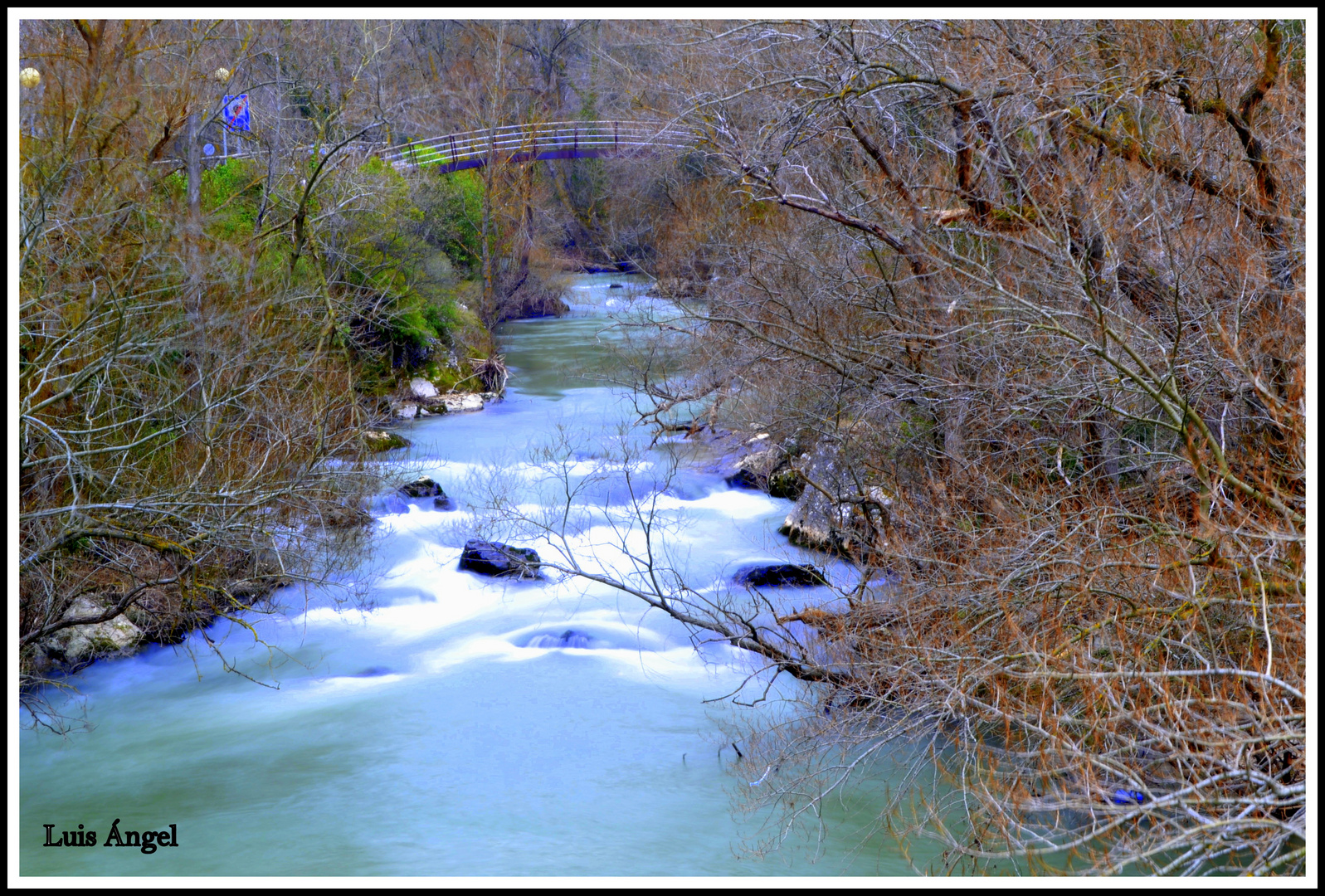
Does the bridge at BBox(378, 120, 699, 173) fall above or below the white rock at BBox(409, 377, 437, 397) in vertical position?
above

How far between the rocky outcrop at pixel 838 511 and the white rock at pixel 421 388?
9.61 m

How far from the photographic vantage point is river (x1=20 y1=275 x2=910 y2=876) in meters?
7.59

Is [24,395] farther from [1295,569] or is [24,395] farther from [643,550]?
[1295,569]

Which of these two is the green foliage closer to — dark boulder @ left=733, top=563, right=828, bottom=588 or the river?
the river

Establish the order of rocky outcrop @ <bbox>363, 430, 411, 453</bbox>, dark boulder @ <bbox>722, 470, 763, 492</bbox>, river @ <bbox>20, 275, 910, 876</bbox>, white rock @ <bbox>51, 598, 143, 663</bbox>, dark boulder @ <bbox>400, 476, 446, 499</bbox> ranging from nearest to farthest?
river @ <bbox>20, 275, 910, 876</bbox>, white rock @ <bbox>51, 598, 143, 663</bbox>, dark boulder @ <bbox>400, 476, 446, 499</bbox>, dark boulder @ <bbox>722, 470, 763, 492</bbox>, rocky outcrop @ <bbox>363, 430, 411, 453</bbox>

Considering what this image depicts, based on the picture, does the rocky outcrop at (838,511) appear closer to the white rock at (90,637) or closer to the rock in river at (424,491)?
the rock in river at (424,491)

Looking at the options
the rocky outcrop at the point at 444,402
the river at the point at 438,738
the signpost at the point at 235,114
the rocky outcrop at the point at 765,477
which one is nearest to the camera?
the river at the point at 438,738

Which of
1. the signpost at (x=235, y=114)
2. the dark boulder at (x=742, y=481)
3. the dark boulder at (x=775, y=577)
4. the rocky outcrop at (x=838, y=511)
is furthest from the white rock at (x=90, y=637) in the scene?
the dark boulder at (x=742, y=481)

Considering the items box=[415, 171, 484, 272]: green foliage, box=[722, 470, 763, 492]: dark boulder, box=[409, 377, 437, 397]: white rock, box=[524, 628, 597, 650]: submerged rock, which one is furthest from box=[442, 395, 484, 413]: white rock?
box=[524, 628, 597, 650]: submerged rock

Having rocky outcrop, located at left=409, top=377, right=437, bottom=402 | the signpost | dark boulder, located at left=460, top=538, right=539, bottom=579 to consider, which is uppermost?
the signpost

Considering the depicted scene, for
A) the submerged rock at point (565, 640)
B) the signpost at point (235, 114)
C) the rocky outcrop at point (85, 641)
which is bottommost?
the submerged rock at point (565, 640)

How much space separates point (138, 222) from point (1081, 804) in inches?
424

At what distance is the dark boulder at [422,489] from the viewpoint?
14.8 meters

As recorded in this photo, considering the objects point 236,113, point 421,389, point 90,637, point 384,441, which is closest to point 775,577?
point 384,441
